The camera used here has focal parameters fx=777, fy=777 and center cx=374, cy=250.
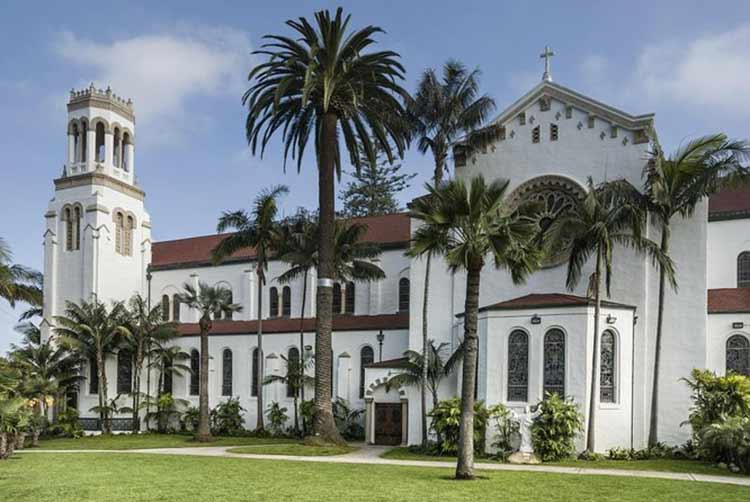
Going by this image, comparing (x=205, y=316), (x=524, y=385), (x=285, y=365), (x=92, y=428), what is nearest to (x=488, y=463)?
(x=524, y=385)

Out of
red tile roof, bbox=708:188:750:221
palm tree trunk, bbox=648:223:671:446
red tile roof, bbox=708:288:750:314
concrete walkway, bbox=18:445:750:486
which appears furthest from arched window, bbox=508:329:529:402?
red tile roof, bbox=708:188:750:221

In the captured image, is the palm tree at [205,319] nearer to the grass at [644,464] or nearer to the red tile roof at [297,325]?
the red tile roof at [297,325]

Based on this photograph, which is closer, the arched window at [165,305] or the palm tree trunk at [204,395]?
the palm tree trunk at [204,395]

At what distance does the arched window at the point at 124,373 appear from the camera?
4759 centimetres

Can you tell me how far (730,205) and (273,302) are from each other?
84.4ft

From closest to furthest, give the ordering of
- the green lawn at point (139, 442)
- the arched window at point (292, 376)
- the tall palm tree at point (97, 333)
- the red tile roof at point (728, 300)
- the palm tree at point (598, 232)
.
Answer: the palm tree at point (598, 232) → the red tile roof at point (728, 300) → the green lawn at point (139, 442) → the arched window at point (292, 376) → the tall palm tree at point (97, 333)

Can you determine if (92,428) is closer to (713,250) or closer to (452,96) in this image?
(452,96)

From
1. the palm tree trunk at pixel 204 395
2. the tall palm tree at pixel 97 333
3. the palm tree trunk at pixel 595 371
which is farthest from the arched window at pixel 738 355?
the tall palm tree at pixel 97 333

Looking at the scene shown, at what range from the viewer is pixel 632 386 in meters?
28.9

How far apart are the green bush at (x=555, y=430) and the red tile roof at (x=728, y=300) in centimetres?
740

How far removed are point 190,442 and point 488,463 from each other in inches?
635

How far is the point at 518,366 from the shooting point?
28594 mm

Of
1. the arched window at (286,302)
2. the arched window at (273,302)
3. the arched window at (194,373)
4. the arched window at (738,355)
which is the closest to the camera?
the arched window at (738,355)

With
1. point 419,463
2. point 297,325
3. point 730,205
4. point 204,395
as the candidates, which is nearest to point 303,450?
point 419,463
